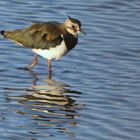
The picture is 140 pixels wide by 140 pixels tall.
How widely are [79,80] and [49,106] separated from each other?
1.80 metres

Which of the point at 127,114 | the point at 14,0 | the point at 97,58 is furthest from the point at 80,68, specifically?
the point at 14,0

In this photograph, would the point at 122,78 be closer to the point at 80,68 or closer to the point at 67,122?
the point at 80,68

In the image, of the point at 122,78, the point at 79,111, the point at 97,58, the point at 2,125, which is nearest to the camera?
the point at 2,125

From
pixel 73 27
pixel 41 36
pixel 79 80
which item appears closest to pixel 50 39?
pixel 41 36

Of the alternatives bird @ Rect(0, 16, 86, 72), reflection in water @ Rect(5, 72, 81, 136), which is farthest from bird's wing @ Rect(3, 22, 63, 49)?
reflection in water @ Rect(5, 72, 81, 136)

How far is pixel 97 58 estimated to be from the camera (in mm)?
17250

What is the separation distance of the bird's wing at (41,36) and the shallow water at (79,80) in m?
0.50

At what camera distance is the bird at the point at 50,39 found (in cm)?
1645

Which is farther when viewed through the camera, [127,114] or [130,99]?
[130,99]

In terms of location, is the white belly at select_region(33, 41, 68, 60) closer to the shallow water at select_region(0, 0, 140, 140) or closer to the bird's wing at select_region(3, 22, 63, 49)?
the bird's wing at select_region(3, 22, 63, 49)

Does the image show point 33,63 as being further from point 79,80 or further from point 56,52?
point 79,80

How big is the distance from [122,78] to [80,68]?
1.09 metres

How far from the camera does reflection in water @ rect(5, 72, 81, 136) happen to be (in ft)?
42.7

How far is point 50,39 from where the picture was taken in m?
16.5
